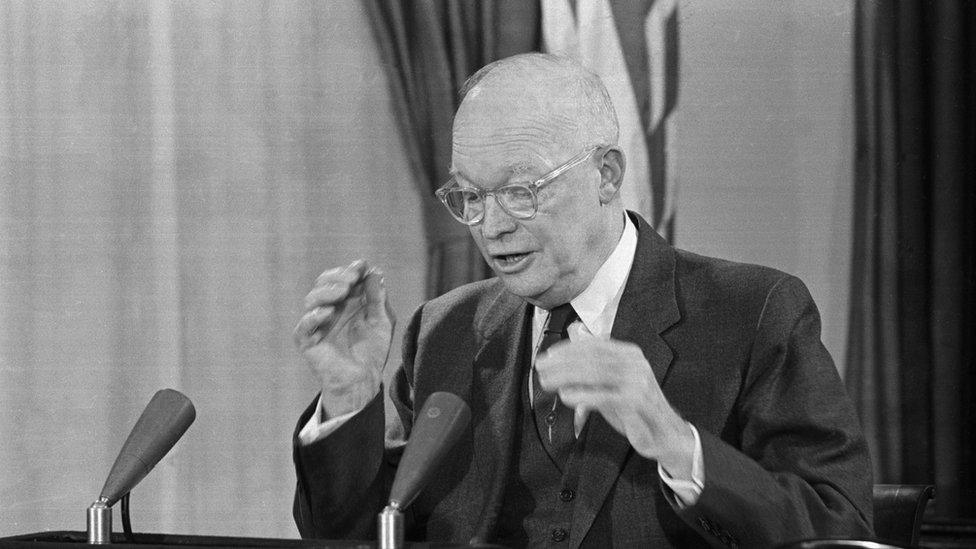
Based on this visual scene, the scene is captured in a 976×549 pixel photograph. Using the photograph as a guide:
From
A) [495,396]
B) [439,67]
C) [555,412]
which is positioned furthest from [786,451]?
[439,67]

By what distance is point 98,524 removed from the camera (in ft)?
4.23

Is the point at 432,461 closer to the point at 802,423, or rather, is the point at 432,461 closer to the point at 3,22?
the point at 802,423

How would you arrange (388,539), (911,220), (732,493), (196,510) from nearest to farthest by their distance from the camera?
(388,539), (732,493), (911,220), (196,510)

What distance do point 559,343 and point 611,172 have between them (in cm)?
37

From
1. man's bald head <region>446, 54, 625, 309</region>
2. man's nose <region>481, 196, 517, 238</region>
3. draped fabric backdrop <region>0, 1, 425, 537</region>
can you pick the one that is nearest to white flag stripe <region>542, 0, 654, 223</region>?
draped fabric backdrop <region>0, 1, 425, 537</region>

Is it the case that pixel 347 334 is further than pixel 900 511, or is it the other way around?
pixel 900 511

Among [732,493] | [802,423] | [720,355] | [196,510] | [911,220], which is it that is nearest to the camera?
[732,493]

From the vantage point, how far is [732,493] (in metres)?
1.36

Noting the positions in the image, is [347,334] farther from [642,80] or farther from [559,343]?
[642,80]

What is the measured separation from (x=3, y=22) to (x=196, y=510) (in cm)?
123

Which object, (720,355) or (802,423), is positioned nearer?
(802,423)

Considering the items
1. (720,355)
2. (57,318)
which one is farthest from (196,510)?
(720,355)

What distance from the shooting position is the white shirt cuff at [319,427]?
→ 5.21ft

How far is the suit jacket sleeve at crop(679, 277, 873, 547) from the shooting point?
1.38 m
